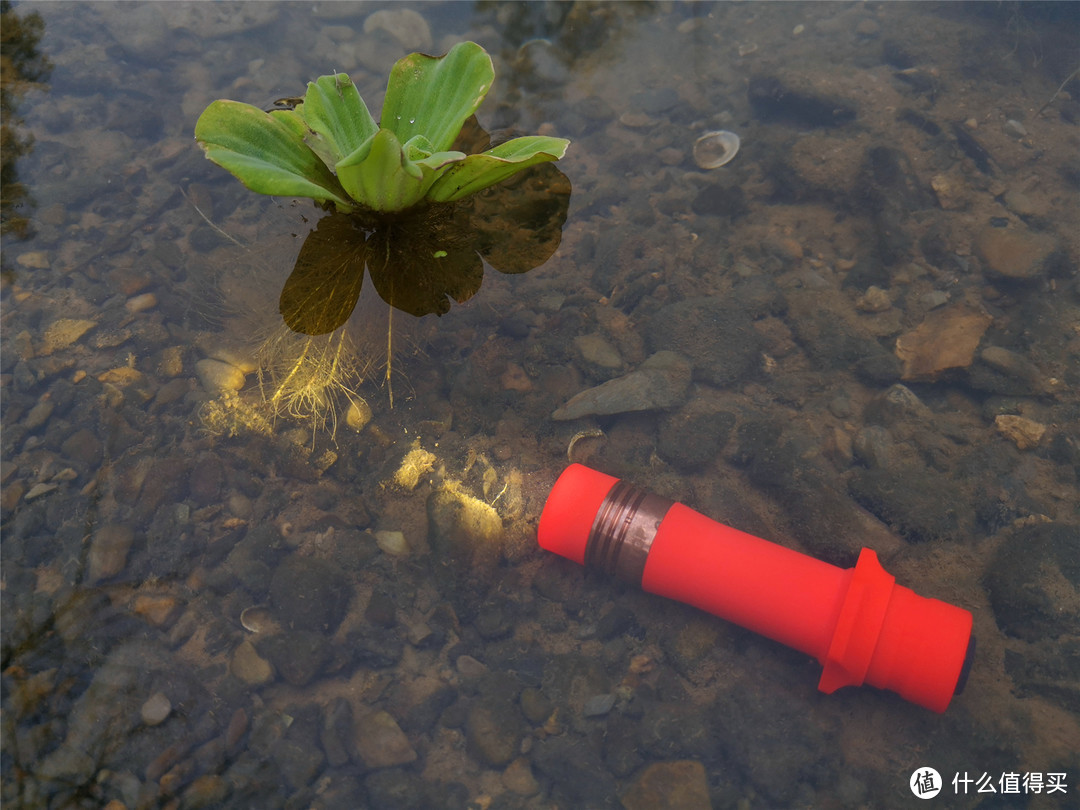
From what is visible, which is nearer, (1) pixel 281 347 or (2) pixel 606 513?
(2) pixel 606 513

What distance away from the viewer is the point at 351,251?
2777 mm

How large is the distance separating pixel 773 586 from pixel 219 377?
2.35 metres

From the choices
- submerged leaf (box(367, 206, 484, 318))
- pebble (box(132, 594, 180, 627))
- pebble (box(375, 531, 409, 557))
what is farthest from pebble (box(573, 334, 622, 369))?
pebble (box(132, 594, 180, 627))

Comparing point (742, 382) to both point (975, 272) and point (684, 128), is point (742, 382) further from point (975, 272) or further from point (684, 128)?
point (684, 128)

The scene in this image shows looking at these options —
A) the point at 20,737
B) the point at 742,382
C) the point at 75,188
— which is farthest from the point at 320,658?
the point at 75,188

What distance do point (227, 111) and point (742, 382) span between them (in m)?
2.33

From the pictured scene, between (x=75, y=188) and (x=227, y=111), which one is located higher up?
(x=227, y=111)

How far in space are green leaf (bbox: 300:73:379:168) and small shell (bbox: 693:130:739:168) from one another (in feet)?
6.22

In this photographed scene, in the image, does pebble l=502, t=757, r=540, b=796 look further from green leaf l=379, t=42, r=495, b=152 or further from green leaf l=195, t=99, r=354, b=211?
green leaf l=379, t=42, r=495, b=152

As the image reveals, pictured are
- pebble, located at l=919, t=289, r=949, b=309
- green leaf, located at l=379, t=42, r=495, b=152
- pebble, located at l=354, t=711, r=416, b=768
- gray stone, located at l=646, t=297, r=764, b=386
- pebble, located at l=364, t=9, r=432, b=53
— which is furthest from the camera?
pebble, located at l=364, t=9, r=432, b=53

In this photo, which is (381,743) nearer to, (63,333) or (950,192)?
(63,333)

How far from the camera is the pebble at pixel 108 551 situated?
2.28m

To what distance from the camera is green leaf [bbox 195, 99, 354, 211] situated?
2252 mm

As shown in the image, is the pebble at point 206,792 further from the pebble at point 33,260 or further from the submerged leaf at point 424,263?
the pebble at point 33,260
